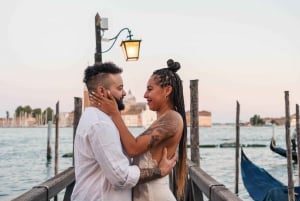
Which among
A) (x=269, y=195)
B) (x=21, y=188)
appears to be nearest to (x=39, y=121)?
(x=21, y=188)

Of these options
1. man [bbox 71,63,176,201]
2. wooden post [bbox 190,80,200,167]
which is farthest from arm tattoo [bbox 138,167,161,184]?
wooden post [bbox 190,80,200,167]

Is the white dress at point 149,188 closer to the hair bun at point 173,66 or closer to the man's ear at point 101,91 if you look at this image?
the man's ear at point 101,91

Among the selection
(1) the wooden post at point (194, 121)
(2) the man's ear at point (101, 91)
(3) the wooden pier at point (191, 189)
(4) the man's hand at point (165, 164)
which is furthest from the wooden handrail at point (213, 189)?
(1) the wooden post at point (194, 121)

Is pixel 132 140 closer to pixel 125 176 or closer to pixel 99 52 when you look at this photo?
pixel 125 176

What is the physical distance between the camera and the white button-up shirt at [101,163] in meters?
1.89

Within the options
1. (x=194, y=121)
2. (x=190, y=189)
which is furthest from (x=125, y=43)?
(x=190, y=189)

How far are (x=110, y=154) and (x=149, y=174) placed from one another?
302mm

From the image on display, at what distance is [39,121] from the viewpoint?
120 m

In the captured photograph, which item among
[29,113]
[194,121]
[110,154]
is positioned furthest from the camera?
[29,113]

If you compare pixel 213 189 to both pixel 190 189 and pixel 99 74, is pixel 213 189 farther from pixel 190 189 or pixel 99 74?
pixel 190 189

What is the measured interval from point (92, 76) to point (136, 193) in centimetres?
59

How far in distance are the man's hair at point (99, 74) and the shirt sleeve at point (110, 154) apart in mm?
219

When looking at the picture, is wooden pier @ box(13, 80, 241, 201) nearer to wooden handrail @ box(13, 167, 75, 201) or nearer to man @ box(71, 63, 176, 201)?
wooden handrail @ box(13, 167, 75, 201)

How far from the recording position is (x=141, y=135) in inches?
84.9
